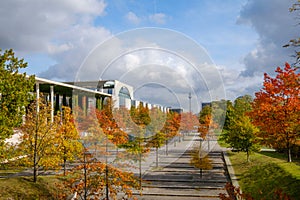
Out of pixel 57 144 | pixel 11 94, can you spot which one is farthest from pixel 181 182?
pixel 11 94

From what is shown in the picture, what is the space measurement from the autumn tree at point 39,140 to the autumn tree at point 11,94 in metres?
3.33

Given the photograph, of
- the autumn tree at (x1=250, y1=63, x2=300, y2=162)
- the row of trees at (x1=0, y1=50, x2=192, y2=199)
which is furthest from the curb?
the row of trees at (x1=0, y1=50, x2=192, y2=199)

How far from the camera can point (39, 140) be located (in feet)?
51.4

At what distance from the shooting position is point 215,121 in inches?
1529

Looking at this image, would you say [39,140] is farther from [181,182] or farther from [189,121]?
[189,121]

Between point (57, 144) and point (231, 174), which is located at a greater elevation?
point (57, 144)

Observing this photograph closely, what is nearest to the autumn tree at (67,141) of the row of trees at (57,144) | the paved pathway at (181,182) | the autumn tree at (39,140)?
the row of trees at (57,144)

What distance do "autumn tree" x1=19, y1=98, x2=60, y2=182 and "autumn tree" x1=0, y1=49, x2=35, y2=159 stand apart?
131 inches

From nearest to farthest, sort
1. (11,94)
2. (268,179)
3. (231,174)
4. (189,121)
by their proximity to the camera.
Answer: (11,94) → (268,179) → (231,174) → (189,121)

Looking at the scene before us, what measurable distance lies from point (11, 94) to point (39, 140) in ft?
15.9

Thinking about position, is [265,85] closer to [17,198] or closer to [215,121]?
[17,198]

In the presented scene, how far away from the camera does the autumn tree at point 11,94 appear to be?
37.0ft

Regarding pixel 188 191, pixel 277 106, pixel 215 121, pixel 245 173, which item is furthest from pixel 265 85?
pixel 215 121

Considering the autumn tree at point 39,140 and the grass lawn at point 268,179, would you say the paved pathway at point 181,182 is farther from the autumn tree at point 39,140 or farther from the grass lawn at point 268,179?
the autumn tree at point 39,140
